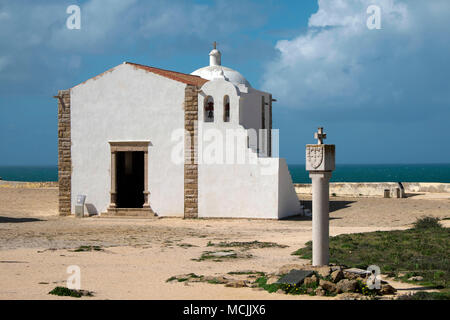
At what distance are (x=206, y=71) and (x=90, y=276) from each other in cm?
2185

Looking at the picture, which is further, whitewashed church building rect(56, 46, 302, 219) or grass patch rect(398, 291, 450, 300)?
whitewashed church building rect(56, 46, 302, 219)

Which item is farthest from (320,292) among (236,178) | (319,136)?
(236,178)

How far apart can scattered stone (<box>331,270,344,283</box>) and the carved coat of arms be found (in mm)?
2134

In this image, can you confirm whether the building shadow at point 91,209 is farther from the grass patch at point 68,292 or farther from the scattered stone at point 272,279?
the scattered stone at point 272,279

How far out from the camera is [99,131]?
86.0ft

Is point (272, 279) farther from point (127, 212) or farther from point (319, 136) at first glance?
point (127, 212)

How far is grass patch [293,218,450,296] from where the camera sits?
1140 centimetres

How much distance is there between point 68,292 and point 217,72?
2310cm

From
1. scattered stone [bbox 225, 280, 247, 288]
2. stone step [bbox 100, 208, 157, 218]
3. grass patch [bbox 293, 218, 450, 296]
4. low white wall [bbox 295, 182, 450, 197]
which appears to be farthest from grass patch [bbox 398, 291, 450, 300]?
low white wall [bbox 295, 182, 450, 197]

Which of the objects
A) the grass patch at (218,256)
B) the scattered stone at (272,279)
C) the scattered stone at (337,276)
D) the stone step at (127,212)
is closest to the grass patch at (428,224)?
the grass patch at (218,256)

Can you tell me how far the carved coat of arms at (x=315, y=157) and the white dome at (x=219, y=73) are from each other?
20089 millimetres

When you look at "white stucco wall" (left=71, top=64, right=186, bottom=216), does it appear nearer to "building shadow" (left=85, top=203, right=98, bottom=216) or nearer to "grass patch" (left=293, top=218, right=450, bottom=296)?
"building shadow" (left=85, top=203, right=98, bottom=216)

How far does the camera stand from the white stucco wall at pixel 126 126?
25.1 meters

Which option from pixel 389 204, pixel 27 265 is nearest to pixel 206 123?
pixel 389 204
